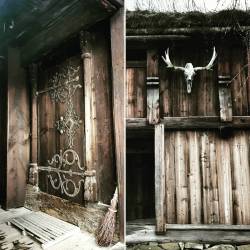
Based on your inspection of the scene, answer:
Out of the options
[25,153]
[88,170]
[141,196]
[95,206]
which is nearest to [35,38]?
[25,153]

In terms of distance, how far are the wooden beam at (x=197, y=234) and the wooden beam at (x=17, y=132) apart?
2.42 m

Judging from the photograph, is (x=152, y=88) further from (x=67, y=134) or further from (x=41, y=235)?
(x=41, y=235)

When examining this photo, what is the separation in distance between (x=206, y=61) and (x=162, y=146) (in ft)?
6.32

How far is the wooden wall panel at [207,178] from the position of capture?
16.5 ft

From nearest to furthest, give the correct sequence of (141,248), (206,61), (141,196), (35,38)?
(35,38), (141,248), (206,61), (141,196)

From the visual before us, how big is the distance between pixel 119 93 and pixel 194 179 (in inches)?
134

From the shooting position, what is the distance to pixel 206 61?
5.23 m

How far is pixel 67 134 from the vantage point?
9.48ft

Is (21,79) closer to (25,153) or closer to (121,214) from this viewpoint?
(25,153)

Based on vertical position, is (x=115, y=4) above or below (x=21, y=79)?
above

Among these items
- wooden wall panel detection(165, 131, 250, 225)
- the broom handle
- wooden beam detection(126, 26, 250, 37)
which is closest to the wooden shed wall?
wooden wall panel detection(165, 131, 250, 225)

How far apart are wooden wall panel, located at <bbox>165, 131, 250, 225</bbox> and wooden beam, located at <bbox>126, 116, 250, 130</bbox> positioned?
0.16 m

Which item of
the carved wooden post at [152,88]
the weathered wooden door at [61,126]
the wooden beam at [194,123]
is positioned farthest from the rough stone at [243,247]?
the weathered wooden door at [61,126]

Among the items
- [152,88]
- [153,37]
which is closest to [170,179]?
[152,88]
